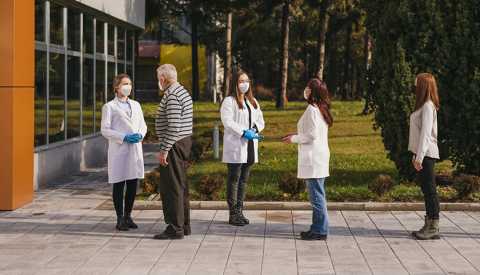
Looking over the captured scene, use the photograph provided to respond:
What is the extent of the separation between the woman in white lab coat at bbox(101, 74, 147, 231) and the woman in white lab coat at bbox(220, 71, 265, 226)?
1.06 m

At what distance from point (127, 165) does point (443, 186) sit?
20.1 feet

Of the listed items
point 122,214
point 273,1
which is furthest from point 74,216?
point 273,1

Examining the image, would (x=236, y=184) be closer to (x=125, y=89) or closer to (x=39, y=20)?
(x=125, y=89)

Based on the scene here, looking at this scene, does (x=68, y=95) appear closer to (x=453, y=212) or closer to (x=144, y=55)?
(x=453, y=212)

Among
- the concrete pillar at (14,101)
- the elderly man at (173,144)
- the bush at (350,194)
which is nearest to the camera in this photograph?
the elderly man at (173,144)

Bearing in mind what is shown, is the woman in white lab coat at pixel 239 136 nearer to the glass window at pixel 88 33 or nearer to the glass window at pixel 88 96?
the glass window at pixel 88 33

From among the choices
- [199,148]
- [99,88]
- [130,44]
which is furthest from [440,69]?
[130,44]

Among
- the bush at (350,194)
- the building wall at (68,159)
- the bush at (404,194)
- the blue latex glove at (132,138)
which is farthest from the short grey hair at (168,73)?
the building wall at (68,159)

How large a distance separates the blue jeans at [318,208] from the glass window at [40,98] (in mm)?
6215

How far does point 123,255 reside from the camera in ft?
30.8

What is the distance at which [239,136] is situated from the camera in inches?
444

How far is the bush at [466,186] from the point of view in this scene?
1312 cm

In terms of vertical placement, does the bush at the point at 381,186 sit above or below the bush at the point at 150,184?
above

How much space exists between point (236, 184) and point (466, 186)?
3.61m
